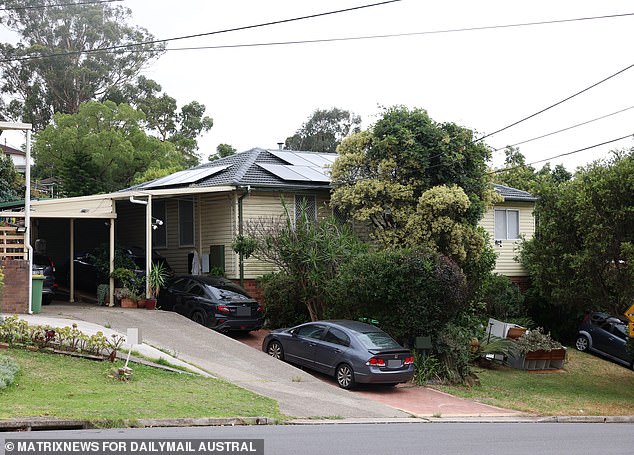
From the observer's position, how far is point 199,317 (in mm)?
22375

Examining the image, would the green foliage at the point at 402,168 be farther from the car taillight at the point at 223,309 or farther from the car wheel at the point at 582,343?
the car wheel at the point at 582,343

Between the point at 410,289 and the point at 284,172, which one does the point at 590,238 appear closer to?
the point at 410,289

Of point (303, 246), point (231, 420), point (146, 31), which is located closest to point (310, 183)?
point (303, 246)

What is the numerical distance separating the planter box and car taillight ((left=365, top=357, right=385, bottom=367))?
7274 millimetres

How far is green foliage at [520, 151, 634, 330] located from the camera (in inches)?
802

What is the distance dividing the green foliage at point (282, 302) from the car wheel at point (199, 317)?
2.34m

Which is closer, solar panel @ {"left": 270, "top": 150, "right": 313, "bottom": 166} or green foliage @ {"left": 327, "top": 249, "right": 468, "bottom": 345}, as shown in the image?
green foliage @ {"left": 327, "top": 249, "right": 468, "bottom": 345}

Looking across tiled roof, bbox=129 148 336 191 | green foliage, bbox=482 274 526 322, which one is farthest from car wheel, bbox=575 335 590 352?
tiled roof, bbox=129 148 336 191

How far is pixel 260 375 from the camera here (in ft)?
57.4

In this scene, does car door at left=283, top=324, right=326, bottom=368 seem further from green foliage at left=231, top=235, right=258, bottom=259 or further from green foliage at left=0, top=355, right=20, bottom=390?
green foliage at left=0, top=355, right=20, bottom=390

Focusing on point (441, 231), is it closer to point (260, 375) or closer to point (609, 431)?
point (260, 375)

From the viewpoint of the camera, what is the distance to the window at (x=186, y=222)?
89.3 ft

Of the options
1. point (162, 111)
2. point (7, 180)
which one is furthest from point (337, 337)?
point (162, 111)

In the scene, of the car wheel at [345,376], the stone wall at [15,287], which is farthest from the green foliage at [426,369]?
the stone wall at [15,287]
